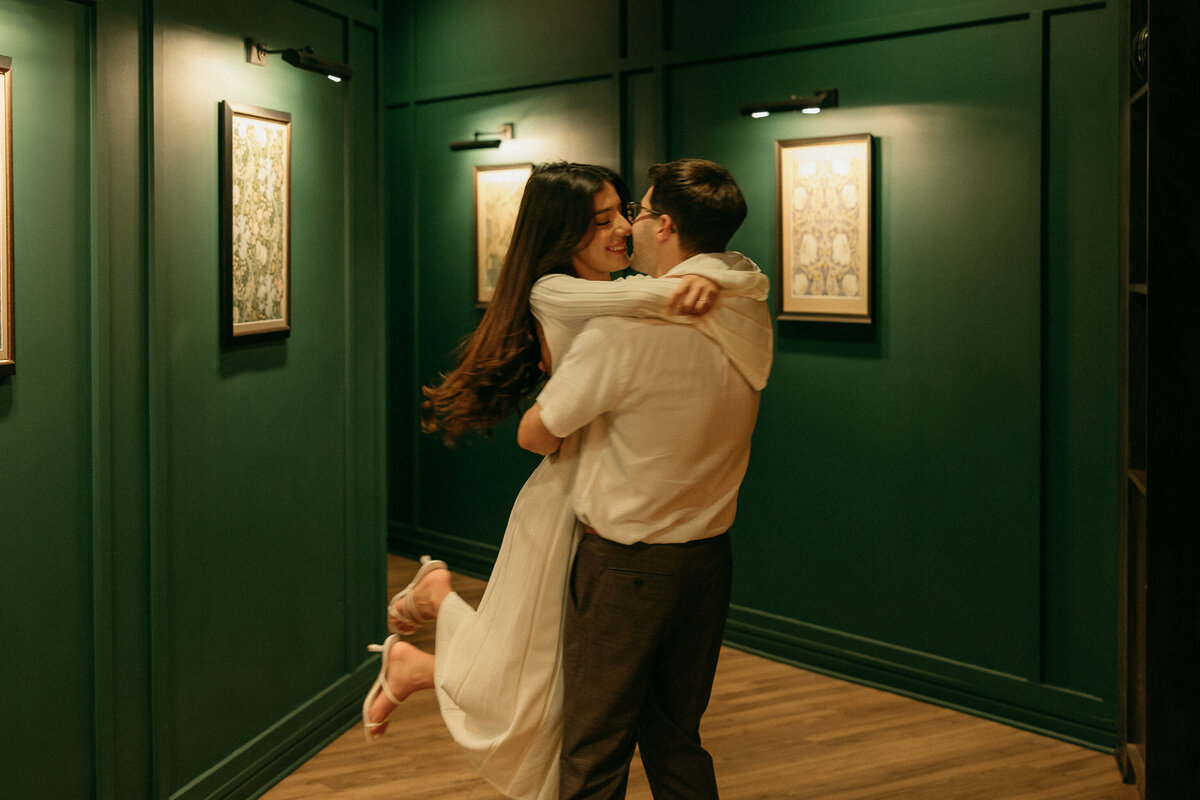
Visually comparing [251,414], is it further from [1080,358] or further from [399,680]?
[1080,358]

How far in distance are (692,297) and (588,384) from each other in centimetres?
26

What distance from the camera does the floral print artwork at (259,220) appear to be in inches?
131

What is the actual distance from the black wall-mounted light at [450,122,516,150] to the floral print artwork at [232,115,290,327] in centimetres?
228

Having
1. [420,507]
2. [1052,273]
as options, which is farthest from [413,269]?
[1052,273]

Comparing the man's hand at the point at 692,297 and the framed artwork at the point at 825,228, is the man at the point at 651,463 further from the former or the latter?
the framed artwork at the point at 825,228

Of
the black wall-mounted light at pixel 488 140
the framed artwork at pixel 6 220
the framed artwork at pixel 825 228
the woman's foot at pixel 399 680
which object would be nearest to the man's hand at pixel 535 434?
the woman's foot at pixel 399 680

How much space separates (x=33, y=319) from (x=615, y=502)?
1.41m

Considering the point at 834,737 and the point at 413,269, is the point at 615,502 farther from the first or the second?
the point at 413,269

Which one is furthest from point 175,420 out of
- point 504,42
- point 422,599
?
point 504,42

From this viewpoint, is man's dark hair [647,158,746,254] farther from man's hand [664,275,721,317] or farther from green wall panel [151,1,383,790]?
green wall panel [151,1,383,790]

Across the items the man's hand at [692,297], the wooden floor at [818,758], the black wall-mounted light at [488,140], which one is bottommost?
the wooden floor at [818,758]

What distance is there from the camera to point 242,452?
135 inches

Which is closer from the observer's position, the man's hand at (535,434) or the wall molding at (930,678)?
the man's hand at (535,434)

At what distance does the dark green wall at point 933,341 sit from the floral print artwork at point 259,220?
6.64ft
